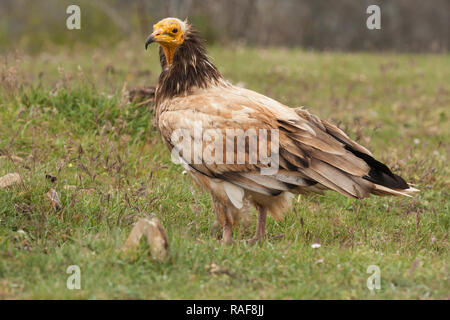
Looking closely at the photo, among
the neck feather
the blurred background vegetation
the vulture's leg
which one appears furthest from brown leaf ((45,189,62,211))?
the blurred background vegetation

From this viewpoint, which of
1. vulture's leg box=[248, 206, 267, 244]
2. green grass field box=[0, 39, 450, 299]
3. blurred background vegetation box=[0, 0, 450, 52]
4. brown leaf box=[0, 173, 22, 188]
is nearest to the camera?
green grass field box=[0, 39, 450, 299]

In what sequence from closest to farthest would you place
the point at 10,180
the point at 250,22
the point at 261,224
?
the point at 261,224 < the point at 10,180 < the point at 250,22

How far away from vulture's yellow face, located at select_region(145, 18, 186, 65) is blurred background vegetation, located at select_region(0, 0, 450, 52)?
354 inches

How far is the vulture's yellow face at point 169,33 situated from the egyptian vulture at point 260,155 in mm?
98

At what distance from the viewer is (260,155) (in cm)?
476

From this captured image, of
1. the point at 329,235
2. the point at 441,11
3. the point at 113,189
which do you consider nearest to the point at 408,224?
the point at 329,235

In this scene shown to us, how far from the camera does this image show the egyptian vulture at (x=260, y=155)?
15.5 feet

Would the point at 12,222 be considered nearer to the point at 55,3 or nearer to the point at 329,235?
the point at 329,235

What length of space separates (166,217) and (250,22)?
14.2 m

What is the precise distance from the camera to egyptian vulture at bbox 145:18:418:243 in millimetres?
4730

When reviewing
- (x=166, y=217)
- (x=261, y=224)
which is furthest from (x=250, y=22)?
(x=261, y=224)

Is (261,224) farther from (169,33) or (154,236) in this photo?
(169,33)

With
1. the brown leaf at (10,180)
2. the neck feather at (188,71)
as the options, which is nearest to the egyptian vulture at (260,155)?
the neck feather at (188,71)

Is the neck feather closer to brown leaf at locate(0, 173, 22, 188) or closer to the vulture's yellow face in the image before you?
the vulture's yellow face
